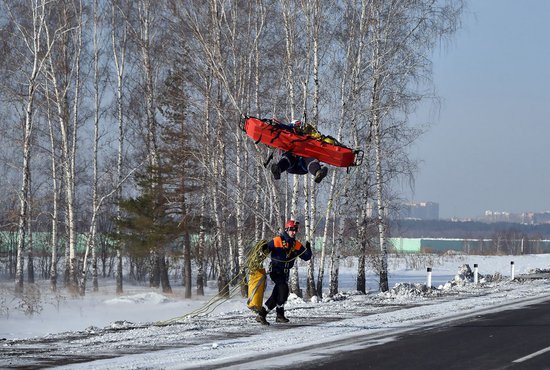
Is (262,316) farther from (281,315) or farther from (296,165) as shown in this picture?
(296,165)

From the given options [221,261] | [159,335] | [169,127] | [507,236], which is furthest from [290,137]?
[507,236]

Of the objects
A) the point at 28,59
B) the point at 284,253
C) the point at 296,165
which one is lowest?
the point at 284,253

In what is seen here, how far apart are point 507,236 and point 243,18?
104763mm

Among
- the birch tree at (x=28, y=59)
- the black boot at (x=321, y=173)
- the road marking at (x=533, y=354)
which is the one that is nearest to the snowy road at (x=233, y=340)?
the road marking at (x=533, y=354)

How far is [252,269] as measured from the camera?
15.4 m

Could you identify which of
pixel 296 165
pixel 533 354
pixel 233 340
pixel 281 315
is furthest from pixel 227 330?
pixel 533 354

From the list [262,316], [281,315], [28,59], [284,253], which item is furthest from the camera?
[28,59]

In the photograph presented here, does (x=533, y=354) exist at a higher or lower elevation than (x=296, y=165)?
lower

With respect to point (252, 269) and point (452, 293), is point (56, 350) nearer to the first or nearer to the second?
point (252, 269)

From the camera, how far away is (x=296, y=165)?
50.7ft

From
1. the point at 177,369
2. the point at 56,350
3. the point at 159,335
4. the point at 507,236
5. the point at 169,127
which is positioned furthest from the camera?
the point at 507,236

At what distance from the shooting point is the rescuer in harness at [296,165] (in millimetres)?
15078

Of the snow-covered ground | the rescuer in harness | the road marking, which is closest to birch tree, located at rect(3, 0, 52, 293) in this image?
the snow-covered ground

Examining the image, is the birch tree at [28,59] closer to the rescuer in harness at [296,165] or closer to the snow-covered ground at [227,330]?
the snow-covered ground at [227,330]
